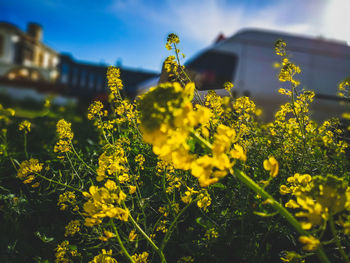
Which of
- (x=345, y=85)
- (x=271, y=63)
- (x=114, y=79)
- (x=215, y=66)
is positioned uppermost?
(x=271, y=63)

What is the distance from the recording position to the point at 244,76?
6.64 m

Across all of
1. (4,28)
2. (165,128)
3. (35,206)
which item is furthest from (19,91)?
(165,128)

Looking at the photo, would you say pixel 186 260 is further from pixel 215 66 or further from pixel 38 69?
pixel 38 69

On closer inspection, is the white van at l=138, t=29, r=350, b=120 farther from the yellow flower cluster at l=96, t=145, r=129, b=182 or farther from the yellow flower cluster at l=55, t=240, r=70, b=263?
the yellow flower cluster at l=55, t=240, r=70, b=263

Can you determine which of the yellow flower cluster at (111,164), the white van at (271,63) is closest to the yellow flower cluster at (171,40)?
the yellow flower cluster at (111,164)

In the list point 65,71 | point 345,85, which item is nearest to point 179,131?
point 345,85

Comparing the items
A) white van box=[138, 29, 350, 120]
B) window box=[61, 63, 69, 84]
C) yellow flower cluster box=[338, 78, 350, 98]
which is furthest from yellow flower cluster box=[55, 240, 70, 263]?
window box=[61, 63, 69, 84]

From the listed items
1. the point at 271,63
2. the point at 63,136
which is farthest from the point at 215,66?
the point at 63,136

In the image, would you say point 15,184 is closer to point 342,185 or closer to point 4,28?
point 342,185

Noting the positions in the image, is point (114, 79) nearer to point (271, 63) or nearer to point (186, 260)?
point (186, 260)

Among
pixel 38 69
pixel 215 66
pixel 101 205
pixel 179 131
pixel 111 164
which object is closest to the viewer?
pixel 179 131

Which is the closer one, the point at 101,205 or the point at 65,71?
the point at 101,205

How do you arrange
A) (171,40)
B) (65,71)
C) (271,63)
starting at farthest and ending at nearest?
(65,71) → (271,63) → (171,40)

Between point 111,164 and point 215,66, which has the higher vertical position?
point 215,66
